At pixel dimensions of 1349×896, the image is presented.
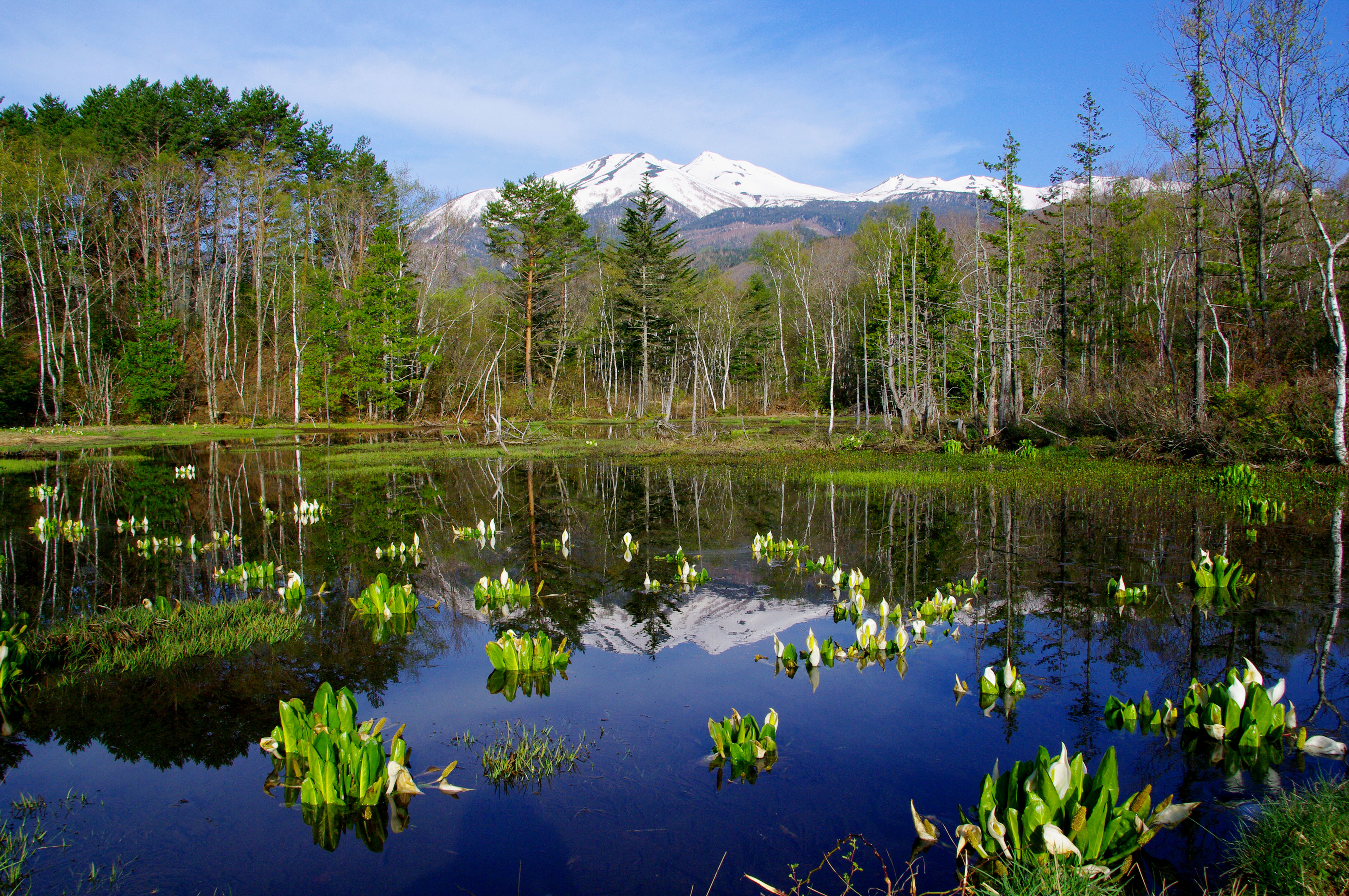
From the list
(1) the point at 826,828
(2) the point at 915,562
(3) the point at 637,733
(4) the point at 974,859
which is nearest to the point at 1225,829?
(4) the point at 974,859

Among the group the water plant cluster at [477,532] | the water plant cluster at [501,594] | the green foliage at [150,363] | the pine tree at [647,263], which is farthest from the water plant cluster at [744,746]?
the green foliage at [150,363]

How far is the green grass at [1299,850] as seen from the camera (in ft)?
9.82

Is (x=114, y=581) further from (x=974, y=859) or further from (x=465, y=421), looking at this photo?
(x=465, y=421)

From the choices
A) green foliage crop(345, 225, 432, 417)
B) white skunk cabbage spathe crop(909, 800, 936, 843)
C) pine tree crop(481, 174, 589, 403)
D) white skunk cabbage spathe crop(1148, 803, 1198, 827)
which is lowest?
white skunk cabbage spathe crop(909, 800, 936, 843)

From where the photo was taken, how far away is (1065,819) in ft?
11.3

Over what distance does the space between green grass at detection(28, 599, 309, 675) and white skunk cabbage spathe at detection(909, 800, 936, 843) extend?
601 centimetres

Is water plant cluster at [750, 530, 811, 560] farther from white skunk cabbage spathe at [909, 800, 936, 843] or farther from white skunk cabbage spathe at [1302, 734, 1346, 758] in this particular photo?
white skunk cabbage spathe at [909, 800, 936, 843]

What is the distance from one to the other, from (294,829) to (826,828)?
2.97 metres

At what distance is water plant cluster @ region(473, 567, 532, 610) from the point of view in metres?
8.50

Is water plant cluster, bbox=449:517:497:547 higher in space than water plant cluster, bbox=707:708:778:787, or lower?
higher

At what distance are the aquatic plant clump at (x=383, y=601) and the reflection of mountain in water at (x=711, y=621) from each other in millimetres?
2041

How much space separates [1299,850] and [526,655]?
17.0ft

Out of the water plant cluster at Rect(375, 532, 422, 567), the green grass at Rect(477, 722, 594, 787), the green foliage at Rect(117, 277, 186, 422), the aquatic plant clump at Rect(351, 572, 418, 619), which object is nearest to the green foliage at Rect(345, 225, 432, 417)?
the green foliage at Rect(117, 277, 186, 422)

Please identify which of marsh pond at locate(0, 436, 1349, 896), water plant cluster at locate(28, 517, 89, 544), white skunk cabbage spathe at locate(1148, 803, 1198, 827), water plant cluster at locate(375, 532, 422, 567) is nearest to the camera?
white skunk cabbage spathe at locate(1148, 803, 1198, 827)
